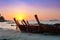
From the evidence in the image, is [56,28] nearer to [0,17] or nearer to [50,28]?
[50,28]

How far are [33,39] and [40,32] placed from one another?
4.89 metres

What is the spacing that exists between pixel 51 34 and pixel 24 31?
4267mm

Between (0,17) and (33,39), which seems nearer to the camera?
(33,39)

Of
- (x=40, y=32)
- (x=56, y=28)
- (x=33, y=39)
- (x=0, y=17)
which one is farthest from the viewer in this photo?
(x=0, y=17)

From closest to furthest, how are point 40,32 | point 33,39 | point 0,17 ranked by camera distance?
point 33,39, point 40,32, point 0,17

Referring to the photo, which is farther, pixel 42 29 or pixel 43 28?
pixel 42 29

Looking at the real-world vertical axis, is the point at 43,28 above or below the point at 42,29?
above

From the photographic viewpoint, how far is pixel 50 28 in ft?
69.6

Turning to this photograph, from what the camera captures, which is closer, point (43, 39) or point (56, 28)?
point (43, 39)

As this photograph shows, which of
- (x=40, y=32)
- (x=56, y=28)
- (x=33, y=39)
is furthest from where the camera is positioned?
(x=40, y=32)

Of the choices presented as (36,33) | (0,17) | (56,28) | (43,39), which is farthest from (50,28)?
(0,17)

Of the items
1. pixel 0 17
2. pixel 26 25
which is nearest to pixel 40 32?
pixel 26 25

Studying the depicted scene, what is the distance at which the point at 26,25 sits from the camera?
23.1 m

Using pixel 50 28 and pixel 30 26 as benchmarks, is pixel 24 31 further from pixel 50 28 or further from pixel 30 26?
pixel 50 28
